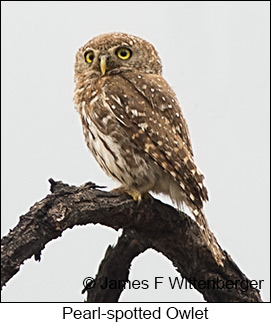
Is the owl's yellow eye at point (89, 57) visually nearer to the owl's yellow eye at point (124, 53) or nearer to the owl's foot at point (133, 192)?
the owl's yellow eye at point (124, 53)

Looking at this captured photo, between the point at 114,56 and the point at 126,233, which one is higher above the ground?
the point at 114,56

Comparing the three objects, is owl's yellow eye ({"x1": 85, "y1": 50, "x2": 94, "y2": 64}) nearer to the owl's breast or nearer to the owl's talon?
the owl's breast

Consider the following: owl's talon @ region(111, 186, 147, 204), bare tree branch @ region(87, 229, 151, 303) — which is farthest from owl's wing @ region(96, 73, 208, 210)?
bare tree branch @ region(87, 229, 151, 303)

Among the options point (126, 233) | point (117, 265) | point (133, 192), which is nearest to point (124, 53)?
point (133, 192)

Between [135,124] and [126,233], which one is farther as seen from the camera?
[126,233]

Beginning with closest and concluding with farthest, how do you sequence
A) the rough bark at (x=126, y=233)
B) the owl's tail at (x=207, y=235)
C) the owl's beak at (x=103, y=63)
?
the rough bark at (x=126, y=233), the owl's tail at (x=207, y=235), the owl's beak at (x=103, y=63)

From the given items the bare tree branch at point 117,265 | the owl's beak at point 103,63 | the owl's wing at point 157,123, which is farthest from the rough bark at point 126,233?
the owl's beak at point 103,63

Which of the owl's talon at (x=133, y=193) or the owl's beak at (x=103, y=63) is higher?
the owl's beak at (x=103, y=63)

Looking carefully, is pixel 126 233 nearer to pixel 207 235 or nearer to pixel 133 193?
pixel 133 193
